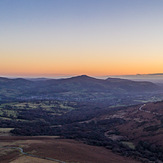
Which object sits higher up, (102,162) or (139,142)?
(102,162)

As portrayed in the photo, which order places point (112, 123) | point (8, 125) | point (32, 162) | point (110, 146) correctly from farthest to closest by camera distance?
point (112, 123)
point (8, 125)
point (110, 146)
point (32, 162)

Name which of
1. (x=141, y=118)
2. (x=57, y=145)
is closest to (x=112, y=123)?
(x=141, y=118)

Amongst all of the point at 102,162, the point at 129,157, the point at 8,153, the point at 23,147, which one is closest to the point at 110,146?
the point at 129,157

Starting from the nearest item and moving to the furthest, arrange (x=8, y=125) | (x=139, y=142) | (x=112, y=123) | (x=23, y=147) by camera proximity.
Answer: (x=23, y=147) < (x=139, y=142) < (x=8, y=125) < (x=112, y=123)

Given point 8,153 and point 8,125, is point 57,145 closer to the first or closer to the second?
point 8,153

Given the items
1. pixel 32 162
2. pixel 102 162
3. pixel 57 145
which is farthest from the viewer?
pixel 57 145

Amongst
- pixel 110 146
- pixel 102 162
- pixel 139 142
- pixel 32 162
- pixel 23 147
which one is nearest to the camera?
pixel 32 162

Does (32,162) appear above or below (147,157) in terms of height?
above

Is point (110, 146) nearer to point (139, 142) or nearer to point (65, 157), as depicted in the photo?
point (139, 142)

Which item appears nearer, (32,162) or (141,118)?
(32,162)
